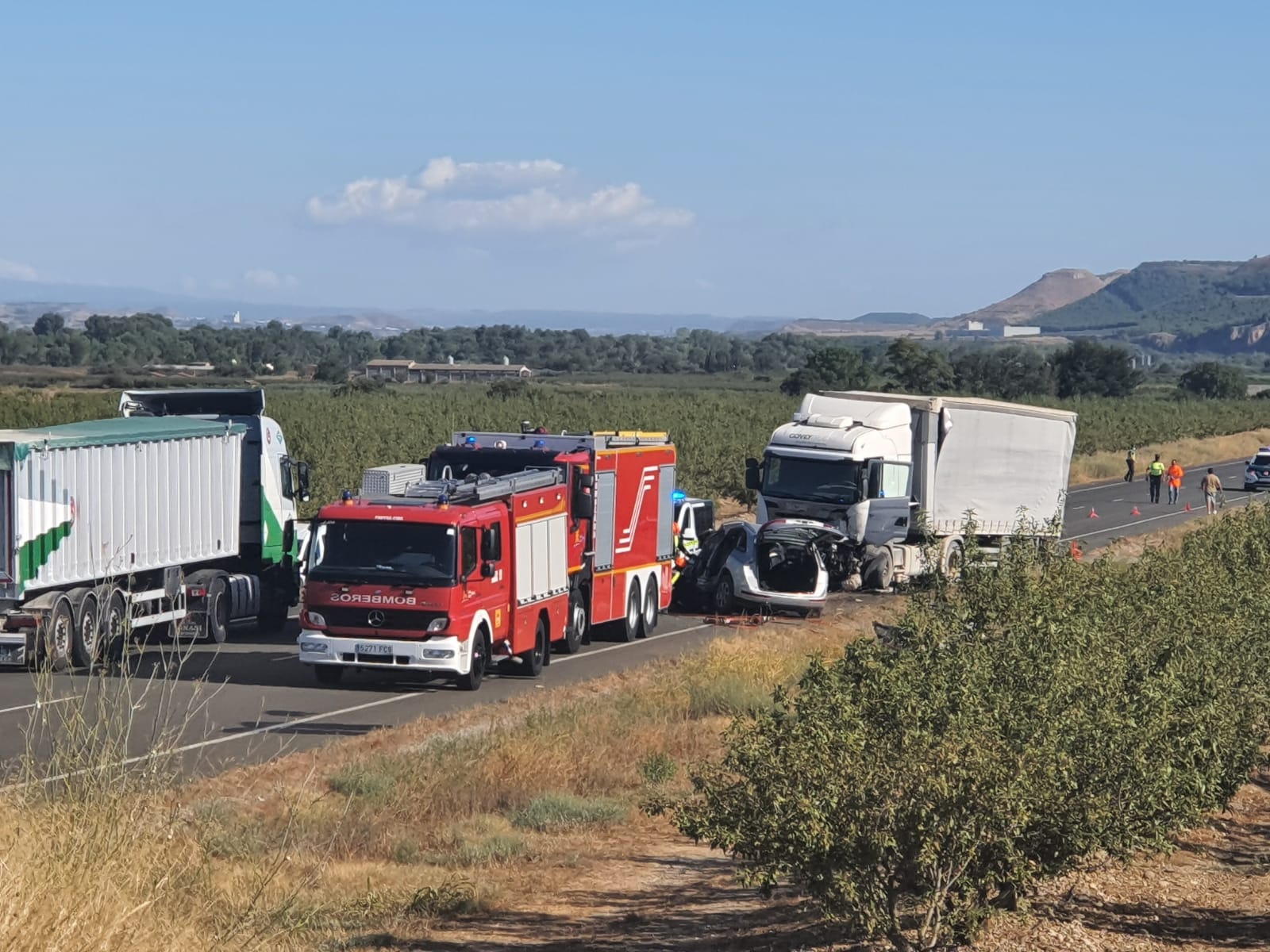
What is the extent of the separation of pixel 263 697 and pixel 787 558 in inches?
472

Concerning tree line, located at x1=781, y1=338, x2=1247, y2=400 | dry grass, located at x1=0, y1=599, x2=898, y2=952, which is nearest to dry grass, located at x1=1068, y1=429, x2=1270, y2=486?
tree line, located at x1=781, y1=338, x2=1247, y2=400

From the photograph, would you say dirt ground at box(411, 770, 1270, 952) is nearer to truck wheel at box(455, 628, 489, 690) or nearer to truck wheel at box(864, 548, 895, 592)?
truck wheel at box(455, 628, 489, 690)

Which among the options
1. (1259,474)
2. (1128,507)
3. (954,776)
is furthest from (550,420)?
(954,776)

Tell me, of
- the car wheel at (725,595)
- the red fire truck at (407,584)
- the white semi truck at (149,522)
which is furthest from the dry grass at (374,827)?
the car wheel at (725,595)

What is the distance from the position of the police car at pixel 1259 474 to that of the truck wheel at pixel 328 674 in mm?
48319

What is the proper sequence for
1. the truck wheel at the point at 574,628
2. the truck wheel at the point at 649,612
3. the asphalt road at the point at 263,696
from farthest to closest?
1. the truck wheel at the point at 649,612
2. the truck wheel at the point at 574,628
3. the asphalt road at the point at 263,696

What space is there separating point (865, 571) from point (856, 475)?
5.86 feet

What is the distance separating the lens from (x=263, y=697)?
20.7 metres

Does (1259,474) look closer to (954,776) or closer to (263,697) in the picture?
(263,697)

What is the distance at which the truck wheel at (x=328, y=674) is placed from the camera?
21.7 metres

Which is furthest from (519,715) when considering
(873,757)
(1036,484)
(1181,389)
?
(1181,389)

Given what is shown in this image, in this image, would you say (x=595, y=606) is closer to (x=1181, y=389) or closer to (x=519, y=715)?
(x=519, y=715)

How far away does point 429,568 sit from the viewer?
67.6 feet

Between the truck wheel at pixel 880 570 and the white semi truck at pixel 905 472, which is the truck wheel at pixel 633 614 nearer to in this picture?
the white semi truck at pixel 905 472
